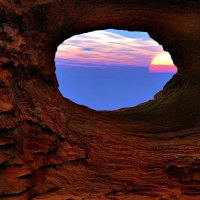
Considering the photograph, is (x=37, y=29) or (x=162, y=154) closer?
(x=162, y=154)

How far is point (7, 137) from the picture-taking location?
4.07 m

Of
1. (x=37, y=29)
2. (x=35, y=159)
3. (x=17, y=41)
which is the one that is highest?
(x=37, y=29)

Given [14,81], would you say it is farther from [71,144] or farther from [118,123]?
[118,123]

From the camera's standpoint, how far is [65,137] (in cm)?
471

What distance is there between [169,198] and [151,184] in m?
0.33

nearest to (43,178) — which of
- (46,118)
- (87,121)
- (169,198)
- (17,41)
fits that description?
(46,118)

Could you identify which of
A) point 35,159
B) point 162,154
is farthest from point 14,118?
point 162,154

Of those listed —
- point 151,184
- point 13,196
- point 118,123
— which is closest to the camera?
point 13,196

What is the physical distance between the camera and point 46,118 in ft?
15.3

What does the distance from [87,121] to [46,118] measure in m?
1.01

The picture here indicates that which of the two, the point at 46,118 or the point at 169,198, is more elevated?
the point at 46,118

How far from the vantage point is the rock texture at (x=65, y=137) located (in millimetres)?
4215

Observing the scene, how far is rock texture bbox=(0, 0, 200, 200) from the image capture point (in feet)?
13.8

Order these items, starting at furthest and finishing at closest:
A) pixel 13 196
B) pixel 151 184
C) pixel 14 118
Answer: pixel 151 184 → pixel 14 118 → pixel 13 196
